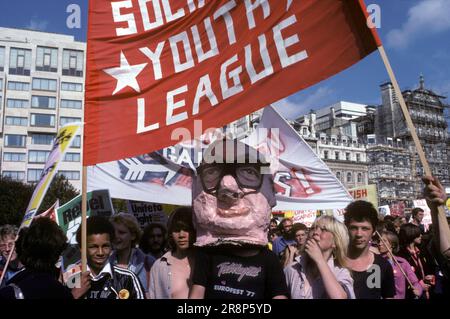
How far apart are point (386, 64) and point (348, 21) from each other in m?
0.60

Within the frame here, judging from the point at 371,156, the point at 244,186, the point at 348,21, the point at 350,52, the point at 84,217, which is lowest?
the point at 84,217

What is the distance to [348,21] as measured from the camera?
3799mm

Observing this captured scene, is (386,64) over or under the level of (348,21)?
under

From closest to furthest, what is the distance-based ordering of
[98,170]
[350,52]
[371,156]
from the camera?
1. [350,52]
2. [98,170]
3. [371,156]

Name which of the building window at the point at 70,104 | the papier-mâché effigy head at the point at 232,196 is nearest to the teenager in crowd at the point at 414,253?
the papier-mâché effigy head at the point at 232,196

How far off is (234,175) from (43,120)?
58931 millimetres

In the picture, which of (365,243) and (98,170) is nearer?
(365,243)

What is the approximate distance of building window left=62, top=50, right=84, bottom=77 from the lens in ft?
198

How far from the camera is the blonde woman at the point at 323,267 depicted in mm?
3297

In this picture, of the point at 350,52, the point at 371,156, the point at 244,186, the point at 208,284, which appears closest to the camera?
the point at 208,284

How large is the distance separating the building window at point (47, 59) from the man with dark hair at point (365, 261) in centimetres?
6087

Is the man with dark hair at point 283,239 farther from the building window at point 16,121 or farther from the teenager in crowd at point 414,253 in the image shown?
the building window at point 16,121
